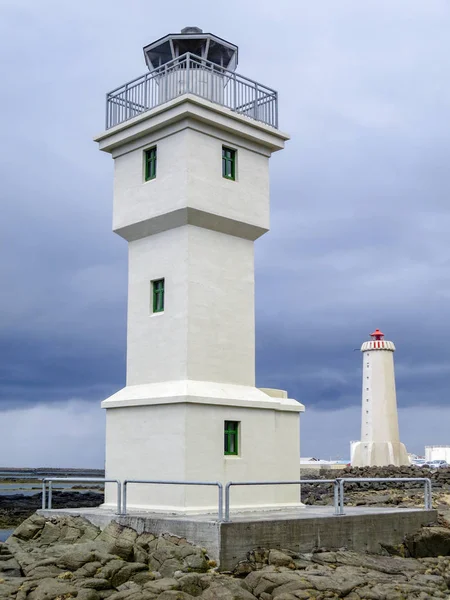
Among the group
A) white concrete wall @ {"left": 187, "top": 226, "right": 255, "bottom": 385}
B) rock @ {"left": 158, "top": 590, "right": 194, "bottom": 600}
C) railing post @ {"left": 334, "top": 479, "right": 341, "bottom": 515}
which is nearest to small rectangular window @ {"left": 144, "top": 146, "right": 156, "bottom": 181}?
white concrete wall @ {"left": 187, "top": 226, "right": 255, "bottom": 385}

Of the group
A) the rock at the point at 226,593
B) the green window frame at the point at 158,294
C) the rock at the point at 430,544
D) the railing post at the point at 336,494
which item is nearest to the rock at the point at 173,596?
the rock at the point at 226,593

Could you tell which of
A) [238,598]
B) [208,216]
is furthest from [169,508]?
[208,216]

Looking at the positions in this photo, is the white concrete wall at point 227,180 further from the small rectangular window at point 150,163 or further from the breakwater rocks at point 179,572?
the breakwater rocks at point 179,572

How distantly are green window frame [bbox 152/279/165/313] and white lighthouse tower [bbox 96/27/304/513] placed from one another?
0.10 ft

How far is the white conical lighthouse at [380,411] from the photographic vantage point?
46500mm

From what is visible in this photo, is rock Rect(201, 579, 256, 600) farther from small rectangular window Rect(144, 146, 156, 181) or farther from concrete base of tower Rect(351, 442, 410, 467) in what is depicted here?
concrete base of tower Rect(351, 442, 410, 467)

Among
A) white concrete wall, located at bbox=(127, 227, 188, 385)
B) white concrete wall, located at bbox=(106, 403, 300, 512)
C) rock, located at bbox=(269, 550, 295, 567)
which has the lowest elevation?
rock, located at bbox=(269, 550, 295, 567)

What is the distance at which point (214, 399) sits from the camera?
17766 millimetres

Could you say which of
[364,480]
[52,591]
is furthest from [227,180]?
[52,591]

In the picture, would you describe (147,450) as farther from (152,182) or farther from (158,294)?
(152,182)

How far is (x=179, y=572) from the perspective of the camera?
1372 cm

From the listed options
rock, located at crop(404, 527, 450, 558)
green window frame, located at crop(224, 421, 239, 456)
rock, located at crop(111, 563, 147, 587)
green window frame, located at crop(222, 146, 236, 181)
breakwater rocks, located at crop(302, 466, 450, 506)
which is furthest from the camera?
breakwater rocks, located at crop(302, 466, 450, 506)

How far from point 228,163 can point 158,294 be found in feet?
11.8

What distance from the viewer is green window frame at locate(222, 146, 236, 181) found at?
64.5 ft
